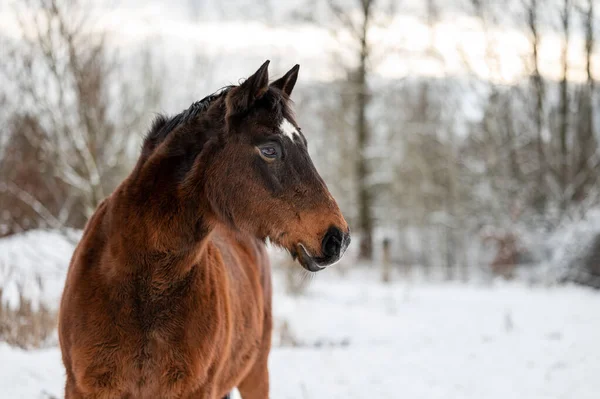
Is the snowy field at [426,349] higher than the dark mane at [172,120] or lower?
lower

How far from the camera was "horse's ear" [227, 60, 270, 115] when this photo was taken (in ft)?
8.72

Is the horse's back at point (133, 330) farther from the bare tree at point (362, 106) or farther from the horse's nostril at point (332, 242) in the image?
the bare tree at point (362, 106)

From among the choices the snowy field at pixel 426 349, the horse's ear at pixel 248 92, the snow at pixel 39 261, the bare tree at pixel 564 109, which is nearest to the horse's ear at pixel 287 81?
the horse's ear at pixel 248 92

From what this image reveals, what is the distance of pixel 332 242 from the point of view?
2533 millimetres

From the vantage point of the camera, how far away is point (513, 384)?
20.7ft

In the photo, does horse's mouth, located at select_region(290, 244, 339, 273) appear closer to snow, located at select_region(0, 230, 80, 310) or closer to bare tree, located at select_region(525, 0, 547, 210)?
snow, located at select_region(0, 230, 80, 310)

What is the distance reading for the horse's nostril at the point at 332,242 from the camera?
8.28ft

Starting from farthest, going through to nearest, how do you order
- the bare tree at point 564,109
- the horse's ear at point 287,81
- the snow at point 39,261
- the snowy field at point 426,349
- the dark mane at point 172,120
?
the bare tree at point 564,109
the snow at point 39,261
the snowy field at point 426,349
the horse's ear at point 287,81
the dark mane at point 172,120

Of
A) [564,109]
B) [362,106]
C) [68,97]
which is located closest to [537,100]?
[564,109]

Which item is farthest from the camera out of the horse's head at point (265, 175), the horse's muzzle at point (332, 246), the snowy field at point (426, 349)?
the snowy field at point (426, 349)

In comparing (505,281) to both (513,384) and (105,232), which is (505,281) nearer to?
(513,384)

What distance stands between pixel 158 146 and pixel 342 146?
2398cm

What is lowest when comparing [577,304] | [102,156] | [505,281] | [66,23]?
[505,281]

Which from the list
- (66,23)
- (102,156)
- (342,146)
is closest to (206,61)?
(102,156)
